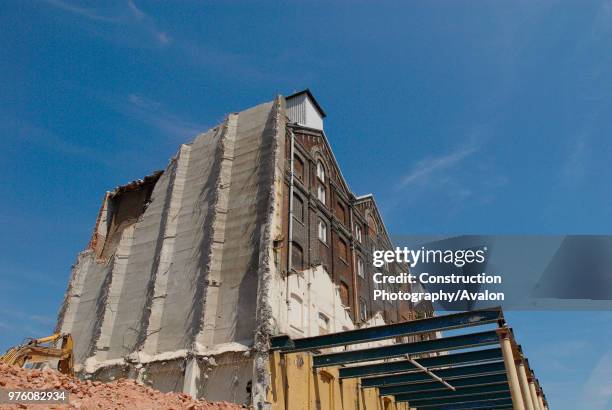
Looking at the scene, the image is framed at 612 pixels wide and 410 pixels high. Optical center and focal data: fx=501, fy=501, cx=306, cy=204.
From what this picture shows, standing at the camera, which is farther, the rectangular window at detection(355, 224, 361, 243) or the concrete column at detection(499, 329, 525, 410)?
the rectangular window at detection(355, 224, 361, 243)

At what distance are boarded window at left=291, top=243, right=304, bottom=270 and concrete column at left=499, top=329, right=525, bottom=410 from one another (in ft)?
28.7

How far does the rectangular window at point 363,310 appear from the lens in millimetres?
25656

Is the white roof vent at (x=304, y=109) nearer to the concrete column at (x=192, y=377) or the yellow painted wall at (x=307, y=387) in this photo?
the yellow painted wall at (x=307, y=387)

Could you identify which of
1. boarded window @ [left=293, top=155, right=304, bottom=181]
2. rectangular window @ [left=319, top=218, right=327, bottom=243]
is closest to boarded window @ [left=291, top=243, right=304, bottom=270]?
rectangular window @ [left=319, top=218, right=327, bottom=243]

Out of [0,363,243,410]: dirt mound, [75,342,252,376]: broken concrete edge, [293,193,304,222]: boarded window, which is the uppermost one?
[293,193,304,222]: boarded window

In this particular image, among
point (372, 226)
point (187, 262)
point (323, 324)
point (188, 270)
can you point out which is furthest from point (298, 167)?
point (372, 226)

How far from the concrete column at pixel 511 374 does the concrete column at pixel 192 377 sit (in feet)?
31.5

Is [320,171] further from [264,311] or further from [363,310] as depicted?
[264,311]

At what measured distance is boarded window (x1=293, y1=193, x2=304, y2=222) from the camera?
21.0 m

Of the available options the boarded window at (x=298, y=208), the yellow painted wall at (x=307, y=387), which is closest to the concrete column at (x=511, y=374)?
the yellow painted wall at (x=307, y=387)

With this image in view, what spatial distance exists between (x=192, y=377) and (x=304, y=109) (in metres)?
14.6

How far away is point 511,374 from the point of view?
1209 cm

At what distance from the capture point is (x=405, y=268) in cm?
3578

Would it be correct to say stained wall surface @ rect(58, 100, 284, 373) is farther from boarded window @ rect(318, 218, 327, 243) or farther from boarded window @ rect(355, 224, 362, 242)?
boarded window @ rect(355, 224, 362, 242)
